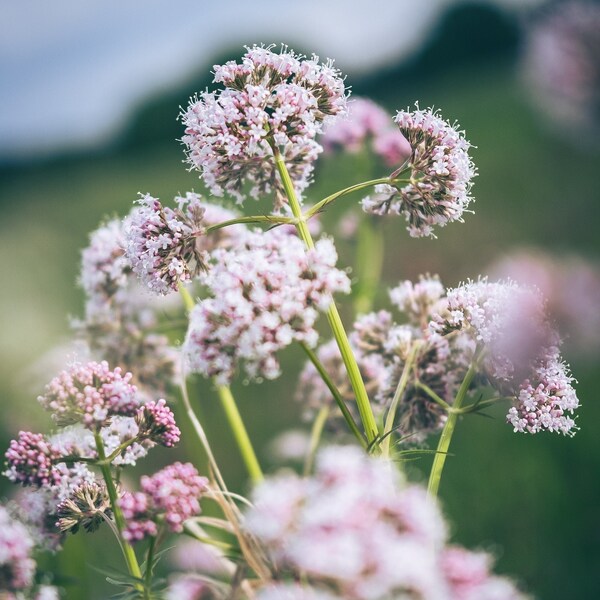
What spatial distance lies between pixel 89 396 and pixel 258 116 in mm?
920

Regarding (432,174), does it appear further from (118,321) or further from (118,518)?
(118,321)

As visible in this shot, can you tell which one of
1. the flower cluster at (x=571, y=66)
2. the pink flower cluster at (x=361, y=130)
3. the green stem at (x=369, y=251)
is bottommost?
the flower cluster at (x=571, y=66)

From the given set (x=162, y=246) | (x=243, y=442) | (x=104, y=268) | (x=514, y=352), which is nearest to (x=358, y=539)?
(x=514, y=352)

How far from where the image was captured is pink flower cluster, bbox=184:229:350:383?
1778mm

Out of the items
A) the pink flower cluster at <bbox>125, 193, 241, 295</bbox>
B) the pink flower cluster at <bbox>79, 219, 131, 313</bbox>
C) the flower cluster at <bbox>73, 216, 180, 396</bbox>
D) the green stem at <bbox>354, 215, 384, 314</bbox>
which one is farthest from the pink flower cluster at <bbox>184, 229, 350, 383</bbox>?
the green stem at <bbox>354, 215, 384, 314</bbox>

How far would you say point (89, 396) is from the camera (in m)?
1.90

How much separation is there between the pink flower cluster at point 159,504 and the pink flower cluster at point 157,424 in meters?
0.14

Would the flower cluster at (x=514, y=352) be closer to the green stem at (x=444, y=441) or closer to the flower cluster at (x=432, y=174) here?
the green stem at (x=444, y=441)

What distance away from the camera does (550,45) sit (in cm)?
159

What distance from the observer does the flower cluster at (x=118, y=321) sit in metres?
3.04

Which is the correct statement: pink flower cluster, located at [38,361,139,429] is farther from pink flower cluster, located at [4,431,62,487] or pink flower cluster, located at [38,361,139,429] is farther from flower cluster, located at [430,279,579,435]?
flower cluster, located at [430,279,579,435]

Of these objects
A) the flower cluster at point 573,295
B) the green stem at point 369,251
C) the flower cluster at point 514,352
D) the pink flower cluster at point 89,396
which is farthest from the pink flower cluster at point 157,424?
the green stem at point 369,251

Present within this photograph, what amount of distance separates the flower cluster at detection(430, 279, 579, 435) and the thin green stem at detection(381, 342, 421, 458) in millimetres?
139

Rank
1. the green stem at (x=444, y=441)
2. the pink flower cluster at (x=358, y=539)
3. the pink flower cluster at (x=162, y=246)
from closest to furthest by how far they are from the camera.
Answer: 1. the pink flower cluster at (x=358, y=539)
2. the green stem at (x=444, y=441)
3. the pink flower cluster at (x=162, y=246)
